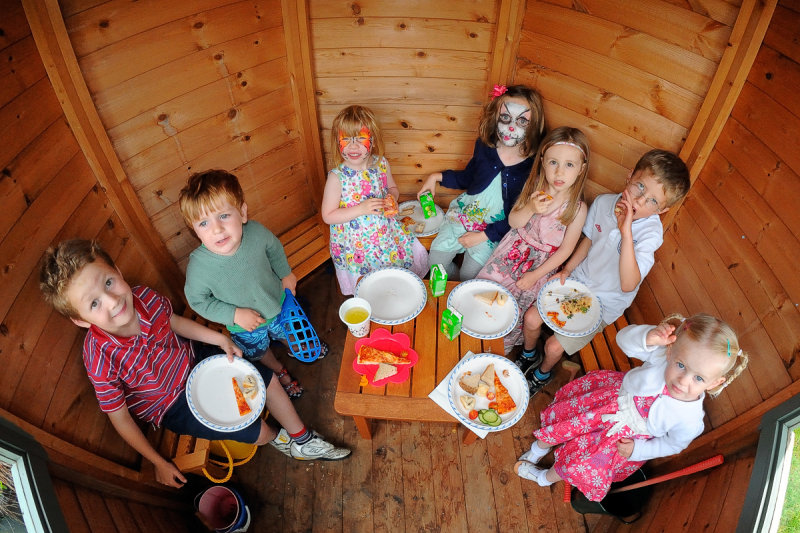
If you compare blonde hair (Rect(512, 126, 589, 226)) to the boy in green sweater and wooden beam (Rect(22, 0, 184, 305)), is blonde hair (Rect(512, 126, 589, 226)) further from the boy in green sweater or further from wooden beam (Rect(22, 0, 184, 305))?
wooden beam (Rect(22, 0, 184, 305))

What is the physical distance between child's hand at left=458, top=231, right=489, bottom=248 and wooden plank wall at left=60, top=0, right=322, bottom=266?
4.47ft

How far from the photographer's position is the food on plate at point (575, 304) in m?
2.73

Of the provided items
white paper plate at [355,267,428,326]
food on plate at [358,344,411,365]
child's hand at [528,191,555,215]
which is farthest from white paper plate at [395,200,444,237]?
food on plate at [358,344,411,365]

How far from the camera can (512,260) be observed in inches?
120

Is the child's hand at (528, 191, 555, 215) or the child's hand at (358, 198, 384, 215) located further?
the child's hand at (358, 198, 384, 215)

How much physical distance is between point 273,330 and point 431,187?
1.58 metres

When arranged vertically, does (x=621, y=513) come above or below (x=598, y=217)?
below

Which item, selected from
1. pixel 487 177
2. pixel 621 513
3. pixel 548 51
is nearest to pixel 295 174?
pixel 487 177

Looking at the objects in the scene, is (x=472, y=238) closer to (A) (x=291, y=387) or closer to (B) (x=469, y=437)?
(B) (x=469, y=437)

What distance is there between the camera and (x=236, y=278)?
94.8 inches

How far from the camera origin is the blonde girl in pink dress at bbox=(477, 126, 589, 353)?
2570mm

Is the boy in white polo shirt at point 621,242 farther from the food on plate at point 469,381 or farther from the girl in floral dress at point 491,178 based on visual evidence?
the food on plate at point 469,381

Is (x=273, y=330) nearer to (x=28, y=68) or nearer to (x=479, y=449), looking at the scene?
(x=479, y=449)

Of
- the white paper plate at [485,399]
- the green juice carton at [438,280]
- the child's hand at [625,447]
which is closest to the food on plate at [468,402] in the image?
the white paper plate at [485,399]
